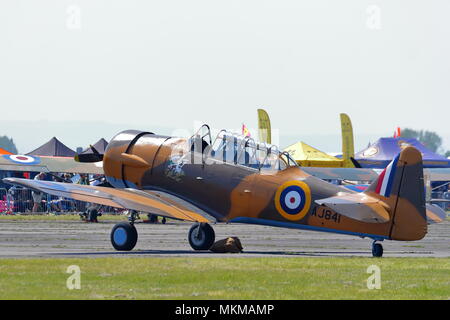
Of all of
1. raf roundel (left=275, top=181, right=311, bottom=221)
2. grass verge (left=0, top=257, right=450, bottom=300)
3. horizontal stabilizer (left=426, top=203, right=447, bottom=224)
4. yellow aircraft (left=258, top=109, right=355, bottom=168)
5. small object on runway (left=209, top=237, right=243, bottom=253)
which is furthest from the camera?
yellow aircraft (left=258, top=109, right=355, bottom=168)

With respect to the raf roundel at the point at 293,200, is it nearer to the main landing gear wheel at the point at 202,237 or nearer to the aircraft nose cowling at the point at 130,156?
the main landing gear wheel at the point at 202,237

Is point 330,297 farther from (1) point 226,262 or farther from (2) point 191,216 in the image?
(2) point 191,216

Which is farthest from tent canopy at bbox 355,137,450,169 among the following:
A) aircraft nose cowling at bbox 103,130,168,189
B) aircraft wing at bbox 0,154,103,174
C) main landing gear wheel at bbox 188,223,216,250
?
main landing gear wheel at bbox 188,223,216,250

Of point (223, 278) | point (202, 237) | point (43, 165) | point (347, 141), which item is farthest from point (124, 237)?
point (347, 141)

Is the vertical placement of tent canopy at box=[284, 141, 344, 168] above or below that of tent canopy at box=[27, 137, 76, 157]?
below

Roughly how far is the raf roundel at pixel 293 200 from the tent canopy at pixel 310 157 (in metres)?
37.3

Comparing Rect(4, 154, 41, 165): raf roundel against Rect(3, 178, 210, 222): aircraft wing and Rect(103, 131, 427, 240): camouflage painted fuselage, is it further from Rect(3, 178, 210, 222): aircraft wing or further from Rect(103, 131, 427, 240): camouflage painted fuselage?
Rect(3, 178, 210, 222): aircraft wing

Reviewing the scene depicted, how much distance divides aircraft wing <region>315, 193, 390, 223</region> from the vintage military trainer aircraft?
2cm

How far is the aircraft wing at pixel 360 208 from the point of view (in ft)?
60.8

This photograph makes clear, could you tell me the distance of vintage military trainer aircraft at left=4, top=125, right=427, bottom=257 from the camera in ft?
61.2

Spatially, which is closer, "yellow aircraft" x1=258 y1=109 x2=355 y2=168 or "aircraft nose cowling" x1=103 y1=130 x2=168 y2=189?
"aircraft nose cowling" x1=103 y1=130 x2=168 y2=189

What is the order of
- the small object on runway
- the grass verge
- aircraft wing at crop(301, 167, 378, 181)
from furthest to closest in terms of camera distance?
aircraft wing at crop(301, 167, 378, 181), the small object on runway, the grass verge

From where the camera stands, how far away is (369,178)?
148 ft

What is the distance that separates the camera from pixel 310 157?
60.7 meters
